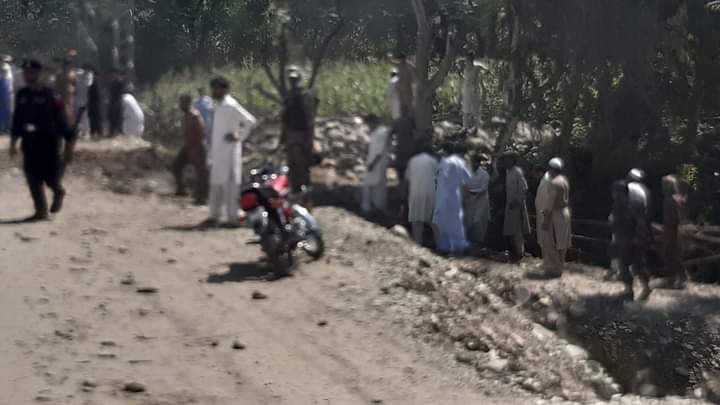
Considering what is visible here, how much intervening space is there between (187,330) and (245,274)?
180cm

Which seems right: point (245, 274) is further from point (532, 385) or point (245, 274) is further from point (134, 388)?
point (134, 388)

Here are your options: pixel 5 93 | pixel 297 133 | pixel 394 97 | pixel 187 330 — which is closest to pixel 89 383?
pixel 187 330

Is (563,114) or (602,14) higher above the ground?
(602,14)

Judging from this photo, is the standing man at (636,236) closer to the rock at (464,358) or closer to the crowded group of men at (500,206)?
the crowded group of men at (500,206)

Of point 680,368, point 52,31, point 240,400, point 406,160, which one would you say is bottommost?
point 680,368

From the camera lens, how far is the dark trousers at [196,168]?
13.2 m

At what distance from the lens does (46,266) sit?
33.5ft

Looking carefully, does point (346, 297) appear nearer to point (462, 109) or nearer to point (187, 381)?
point (187, 381)

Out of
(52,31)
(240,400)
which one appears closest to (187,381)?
(240,400)

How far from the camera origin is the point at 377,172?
1697 centimetres

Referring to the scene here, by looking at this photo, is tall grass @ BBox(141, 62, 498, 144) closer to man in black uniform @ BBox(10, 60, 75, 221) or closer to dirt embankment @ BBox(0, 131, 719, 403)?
dirt embankment @ BBox(0, 131, 719, 403)

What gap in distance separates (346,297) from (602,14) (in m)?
10.7

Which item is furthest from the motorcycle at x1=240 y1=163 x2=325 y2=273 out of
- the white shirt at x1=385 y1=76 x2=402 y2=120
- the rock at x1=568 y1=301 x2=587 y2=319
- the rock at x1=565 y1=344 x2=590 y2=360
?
the white shirt at x1=385 y1=76 x2=402 y2=120

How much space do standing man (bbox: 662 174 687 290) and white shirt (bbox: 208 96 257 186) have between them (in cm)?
449
